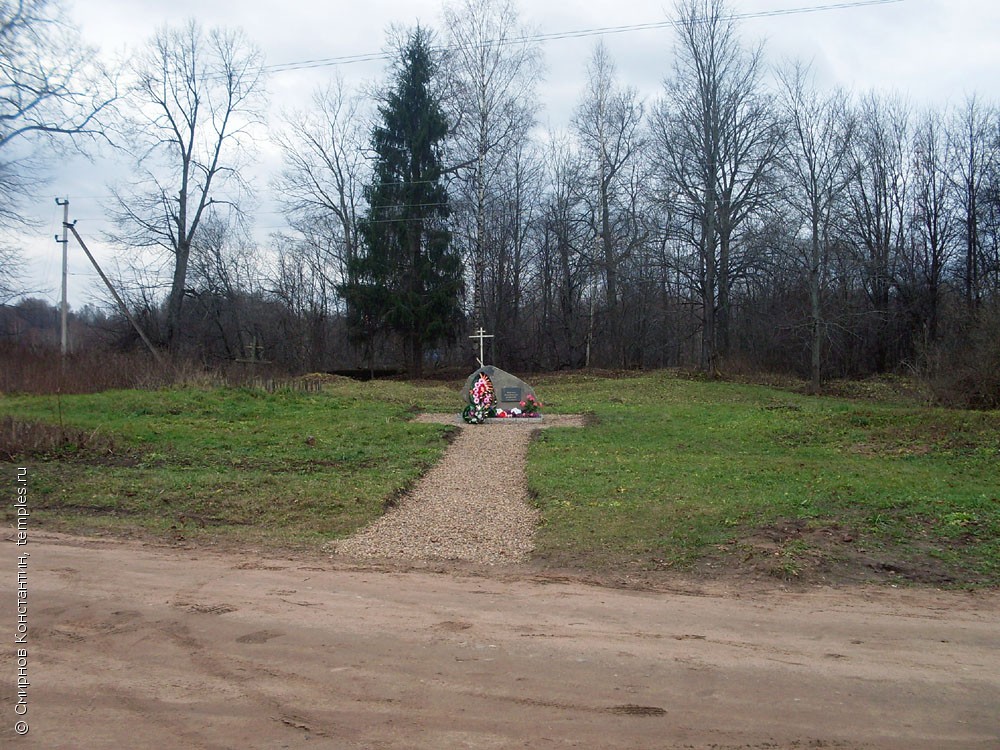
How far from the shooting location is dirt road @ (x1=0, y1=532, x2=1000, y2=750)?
383 cm

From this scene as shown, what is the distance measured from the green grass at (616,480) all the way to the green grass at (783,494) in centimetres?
3

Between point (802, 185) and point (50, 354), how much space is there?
29.2 m

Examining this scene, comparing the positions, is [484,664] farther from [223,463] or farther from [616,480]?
[223,463]

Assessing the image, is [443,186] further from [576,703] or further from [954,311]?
[576,703]

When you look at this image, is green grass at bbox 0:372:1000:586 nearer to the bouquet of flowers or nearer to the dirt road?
the dirt road

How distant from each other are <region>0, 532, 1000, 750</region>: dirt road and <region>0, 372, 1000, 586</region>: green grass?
3.72 ft

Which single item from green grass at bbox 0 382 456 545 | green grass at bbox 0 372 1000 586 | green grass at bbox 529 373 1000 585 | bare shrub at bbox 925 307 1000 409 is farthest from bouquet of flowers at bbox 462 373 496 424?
bare shrub at bbox 925 307 1000 409

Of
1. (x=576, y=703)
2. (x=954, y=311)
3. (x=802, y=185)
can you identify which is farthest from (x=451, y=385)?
(x=576, y=703)

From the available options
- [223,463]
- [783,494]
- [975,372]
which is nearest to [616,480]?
[783,494]

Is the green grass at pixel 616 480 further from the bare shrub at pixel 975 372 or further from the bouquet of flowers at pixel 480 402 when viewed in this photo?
the bare shrub at pixel 975 372

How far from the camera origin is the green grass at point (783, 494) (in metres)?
7.32

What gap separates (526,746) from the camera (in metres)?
3.68

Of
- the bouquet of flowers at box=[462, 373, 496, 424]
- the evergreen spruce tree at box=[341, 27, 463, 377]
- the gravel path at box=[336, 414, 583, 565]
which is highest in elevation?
the evergreen spruce tree at box=[341, 27, 463, 377]

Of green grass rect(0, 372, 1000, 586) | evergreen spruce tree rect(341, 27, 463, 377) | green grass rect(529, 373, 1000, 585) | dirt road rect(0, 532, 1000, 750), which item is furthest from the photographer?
evergreen spruce tree rect(341, 27, 463, 377)
